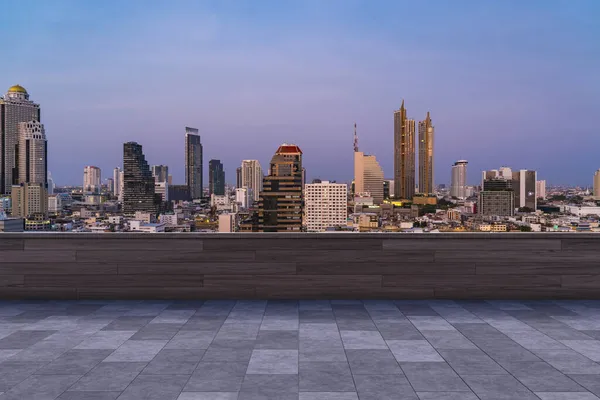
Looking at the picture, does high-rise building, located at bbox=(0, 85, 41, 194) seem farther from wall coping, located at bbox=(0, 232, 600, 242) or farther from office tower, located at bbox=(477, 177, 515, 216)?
office tower, located at bbox=(477, 177, 515, 216)

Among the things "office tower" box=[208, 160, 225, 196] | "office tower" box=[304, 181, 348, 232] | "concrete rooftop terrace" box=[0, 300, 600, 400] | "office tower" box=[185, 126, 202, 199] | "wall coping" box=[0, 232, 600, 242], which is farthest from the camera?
"office tower" box=[208, 160, 225, 196]

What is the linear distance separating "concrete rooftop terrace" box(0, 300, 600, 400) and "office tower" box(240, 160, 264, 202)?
33.8 ft

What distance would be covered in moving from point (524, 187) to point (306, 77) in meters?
5.19

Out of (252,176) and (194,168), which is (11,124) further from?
(194,168)

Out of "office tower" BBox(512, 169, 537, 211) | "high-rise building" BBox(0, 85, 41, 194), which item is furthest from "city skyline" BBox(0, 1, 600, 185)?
"high-rise building" BBox(0, 85, 41, 194)

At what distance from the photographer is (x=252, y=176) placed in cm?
1938

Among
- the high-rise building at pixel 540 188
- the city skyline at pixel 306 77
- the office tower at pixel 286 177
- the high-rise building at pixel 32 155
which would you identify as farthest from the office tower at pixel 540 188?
the high-rise building at pixel 32 155

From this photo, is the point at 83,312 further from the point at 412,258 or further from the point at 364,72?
the point at 364,72

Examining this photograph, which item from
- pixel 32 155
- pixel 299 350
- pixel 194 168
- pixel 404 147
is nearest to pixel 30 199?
pixel 32 155

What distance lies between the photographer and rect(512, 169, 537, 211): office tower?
9212mm

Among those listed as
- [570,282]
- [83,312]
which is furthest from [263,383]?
[570,282]

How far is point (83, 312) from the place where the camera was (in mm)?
4984

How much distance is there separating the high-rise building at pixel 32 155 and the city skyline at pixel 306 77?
54cm

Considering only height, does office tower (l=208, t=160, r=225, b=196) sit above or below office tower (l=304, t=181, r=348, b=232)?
above
